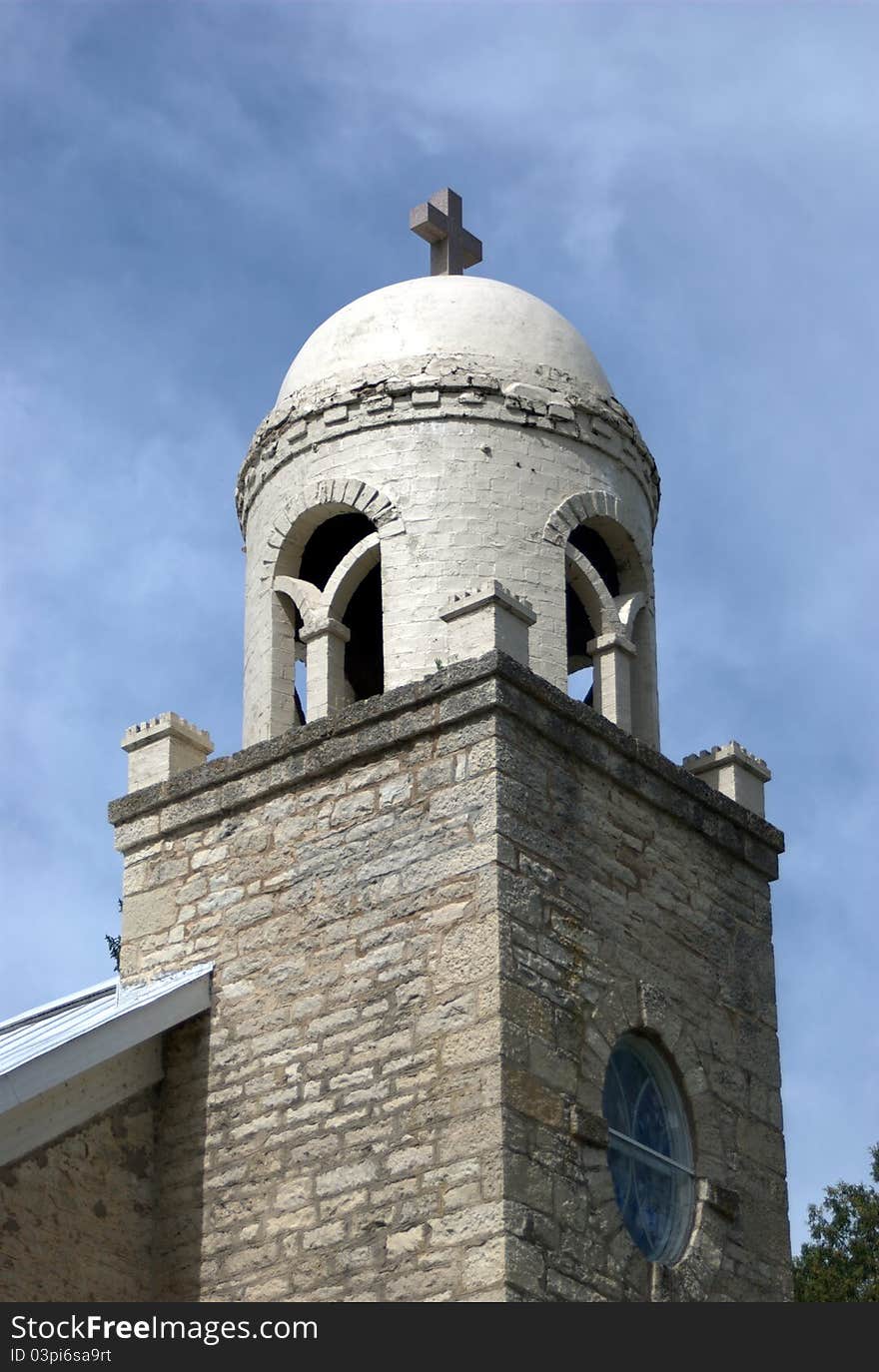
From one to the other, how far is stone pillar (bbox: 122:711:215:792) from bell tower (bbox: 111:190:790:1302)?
0.03 meters

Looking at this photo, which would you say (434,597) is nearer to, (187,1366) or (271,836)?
(271,836)

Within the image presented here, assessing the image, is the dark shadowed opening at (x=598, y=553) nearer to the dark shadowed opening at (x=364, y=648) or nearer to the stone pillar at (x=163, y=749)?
the dark shadowed opening at (x=364, y=648)

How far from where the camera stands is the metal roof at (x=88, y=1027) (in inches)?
488

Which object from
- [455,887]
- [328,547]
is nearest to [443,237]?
[328,547]

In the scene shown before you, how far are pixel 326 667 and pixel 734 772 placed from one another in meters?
2.46

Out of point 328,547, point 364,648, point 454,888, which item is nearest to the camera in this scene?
point 454,888

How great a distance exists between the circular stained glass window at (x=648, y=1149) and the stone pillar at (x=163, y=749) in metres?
3.16

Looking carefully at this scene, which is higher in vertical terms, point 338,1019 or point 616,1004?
point 616,1004

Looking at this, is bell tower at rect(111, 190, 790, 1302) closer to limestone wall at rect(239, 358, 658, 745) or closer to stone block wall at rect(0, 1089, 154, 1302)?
limestone wall at rect(239, 358, 658, 745)

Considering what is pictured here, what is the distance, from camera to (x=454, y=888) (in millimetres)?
12516

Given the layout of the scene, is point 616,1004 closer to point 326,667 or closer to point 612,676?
point 612,676

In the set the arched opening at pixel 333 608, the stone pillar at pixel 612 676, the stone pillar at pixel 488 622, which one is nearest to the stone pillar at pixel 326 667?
the arched opening at pixel 333 608

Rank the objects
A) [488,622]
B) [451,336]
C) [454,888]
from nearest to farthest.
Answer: [454,888]
[488,622]
[451,336]

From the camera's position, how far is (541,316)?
15.2 m
